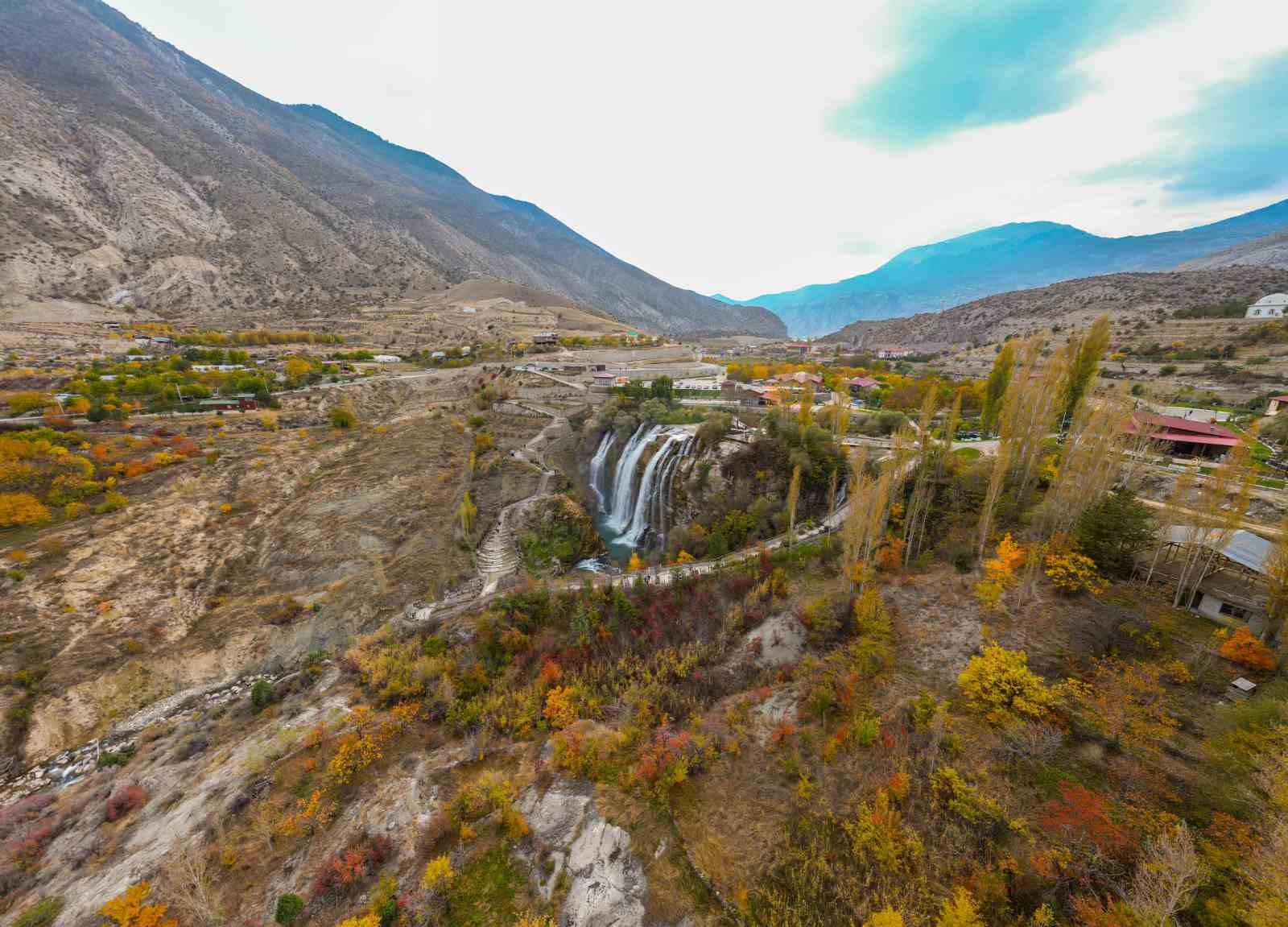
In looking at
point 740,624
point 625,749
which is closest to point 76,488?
point 625,749

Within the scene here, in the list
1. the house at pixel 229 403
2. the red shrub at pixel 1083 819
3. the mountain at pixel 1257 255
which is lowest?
the red shrub at pixel 1083 819

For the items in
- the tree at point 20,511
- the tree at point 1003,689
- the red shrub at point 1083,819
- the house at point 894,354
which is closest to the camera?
the red shrub at point 1083,819

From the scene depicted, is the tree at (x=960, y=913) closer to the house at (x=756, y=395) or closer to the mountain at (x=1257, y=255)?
the house at (x=756, y=395)

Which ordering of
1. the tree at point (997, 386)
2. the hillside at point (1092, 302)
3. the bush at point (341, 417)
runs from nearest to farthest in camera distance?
1. the tree at point (997, 386)
2. the bush at point (341, 417)
3. the hillside at point (1092, 302)

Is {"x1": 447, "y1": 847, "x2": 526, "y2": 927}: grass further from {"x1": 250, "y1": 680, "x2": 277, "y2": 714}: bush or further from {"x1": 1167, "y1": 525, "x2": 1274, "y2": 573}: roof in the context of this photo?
{"x1": 1167, "y1": 525, "x2": 1274, "y2": 573}: roof

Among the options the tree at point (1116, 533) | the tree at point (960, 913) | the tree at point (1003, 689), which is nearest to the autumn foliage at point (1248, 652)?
the tree at point (1116, 533)

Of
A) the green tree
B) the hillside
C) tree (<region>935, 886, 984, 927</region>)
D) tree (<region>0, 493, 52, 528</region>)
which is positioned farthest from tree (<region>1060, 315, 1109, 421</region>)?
the hillside

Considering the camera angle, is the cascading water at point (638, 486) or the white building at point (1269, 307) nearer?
the cascading water at point (638, 486)

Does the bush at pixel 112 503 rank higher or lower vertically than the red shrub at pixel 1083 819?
higher
